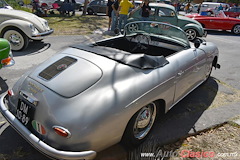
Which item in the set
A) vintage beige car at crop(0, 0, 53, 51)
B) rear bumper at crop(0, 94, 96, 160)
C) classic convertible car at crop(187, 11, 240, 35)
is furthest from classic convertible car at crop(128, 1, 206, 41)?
rear bumper at crop(0, 94, 96, 160)

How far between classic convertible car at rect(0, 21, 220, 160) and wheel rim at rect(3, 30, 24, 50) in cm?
379

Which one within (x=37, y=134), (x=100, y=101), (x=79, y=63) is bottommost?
(x=37, y=134)

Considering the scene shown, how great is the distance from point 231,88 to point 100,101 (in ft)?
11.8

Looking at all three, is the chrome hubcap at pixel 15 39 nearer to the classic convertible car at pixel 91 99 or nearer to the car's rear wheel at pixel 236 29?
the classic convertible car at pixel 91 99

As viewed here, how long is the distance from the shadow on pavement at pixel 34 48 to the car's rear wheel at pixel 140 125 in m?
4.55

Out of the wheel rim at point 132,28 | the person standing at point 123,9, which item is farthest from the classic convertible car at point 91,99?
the person standing at point 123,9

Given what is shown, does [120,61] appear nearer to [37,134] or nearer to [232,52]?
[37,134]

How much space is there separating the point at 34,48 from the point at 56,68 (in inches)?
175

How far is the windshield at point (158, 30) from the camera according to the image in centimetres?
349

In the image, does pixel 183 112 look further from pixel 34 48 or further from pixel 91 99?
pixel 34 48

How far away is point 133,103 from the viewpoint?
2.08 meters

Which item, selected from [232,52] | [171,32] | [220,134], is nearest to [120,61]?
[171,32]

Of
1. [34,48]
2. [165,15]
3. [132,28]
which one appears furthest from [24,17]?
[165,15]

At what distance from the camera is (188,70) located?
3.04 m
